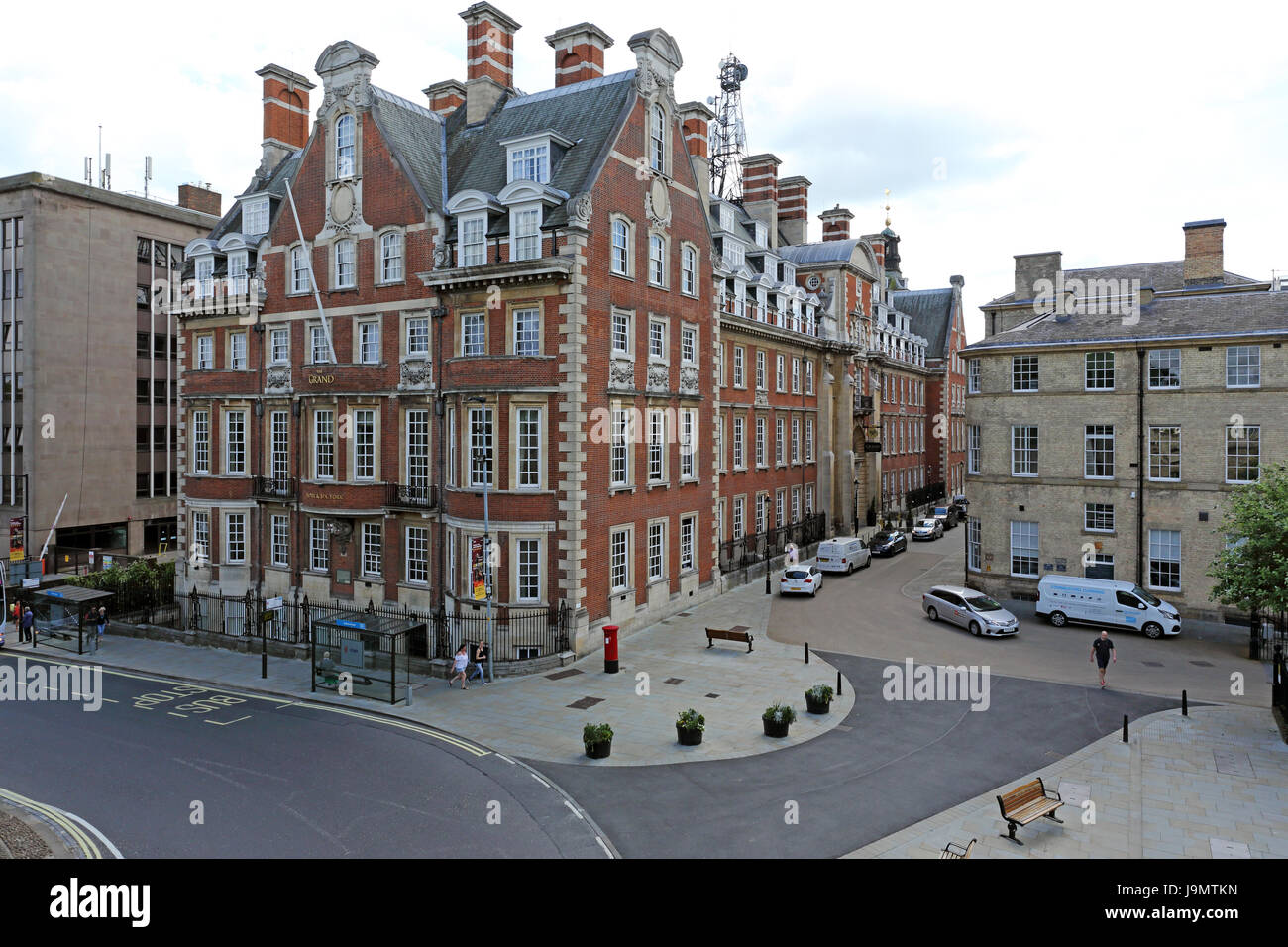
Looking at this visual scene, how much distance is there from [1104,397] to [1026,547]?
723 cm

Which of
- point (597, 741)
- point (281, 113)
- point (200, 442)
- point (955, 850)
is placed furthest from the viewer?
point (281, 113)

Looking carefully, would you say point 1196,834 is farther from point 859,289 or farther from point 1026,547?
point 859,289

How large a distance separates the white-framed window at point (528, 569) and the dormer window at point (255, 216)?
20.7 meters

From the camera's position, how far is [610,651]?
26.6 metres

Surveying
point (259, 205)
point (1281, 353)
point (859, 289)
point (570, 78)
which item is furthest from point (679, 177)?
point (859, 289)

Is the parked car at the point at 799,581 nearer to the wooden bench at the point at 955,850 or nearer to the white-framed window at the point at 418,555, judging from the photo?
the white-framed window at the point at 418,555

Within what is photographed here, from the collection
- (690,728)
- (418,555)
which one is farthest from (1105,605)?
(418,555)

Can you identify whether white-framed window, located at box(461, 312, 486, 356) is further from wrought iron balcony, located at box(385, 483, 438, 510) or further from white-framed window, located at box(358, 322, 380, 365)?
wrought iron balcony, located at box(385, 483, 438, 510)

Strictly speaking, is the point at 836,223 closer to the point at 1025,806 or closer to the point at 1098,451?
the point at 1098,451

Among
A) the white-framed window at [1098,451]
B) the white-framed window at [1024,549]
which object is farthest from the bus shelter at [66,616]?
the white-framed window at [1098,451]

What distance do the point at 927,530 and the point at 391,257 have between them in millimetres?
42036

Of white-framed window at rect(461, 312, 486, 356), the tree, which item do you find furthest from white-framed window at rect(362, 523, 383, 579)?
the tree

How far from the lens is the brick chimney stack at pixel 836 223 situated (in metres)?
60.1

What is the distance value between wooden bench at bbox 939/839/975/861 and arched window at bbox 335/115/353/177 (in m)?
31.2
